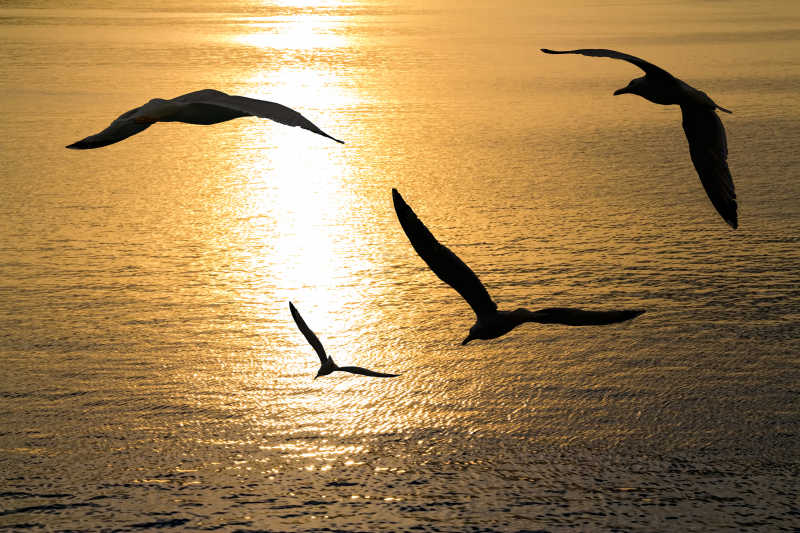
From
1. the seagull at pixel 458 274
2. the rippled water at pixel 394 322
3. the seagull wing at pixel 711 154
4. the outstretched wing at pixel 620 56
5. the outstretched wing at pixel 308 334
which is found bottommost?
the rippled water at pixel 394 322

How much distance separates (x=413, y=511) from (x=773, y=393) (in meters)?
2.96

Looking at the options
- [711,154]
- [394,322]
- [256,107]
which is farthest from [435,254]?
[394,322]

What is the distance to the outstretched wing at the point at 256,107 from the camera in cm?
322

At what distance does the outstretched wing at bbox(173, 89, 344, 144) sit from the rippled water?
11.8ft

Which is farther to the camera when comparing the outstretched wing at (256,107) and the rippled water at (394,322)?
the rippled water at (394,322)

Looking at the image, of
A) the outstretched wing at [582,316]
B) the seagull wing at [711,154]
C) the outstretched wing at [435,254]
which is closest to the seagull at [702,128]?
the seagull wing at [711,154]

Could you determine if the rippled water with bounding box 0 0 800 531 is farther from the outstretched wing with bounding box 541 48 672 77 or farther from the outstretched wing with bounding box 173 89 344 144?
the outstretched wing with bounding box 173 89 344 144

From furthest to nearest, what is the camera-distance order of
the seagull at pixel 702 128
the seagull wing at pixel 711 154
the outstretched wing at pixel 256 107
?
1. the seagull wing at pixel 711 154
2. the seagull at pixel 702 128
3. the outstretched wing at pixel 256 107

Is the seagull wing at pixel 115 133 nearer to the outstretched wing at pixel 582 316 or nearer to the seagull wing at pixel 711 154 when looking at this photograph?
the outstretched wing at pixel 582 316

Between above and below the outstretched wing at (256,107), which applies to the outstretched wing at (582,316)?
below

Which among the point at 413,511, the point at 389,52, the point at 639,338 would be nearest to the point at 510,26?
the point at 389,52

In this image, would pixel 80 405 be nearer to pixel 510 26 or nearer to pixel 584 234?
pixel 584 234

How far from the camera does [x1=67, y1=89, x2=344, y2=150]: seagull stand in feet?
10.9

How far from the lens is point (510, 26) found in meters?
32.8
